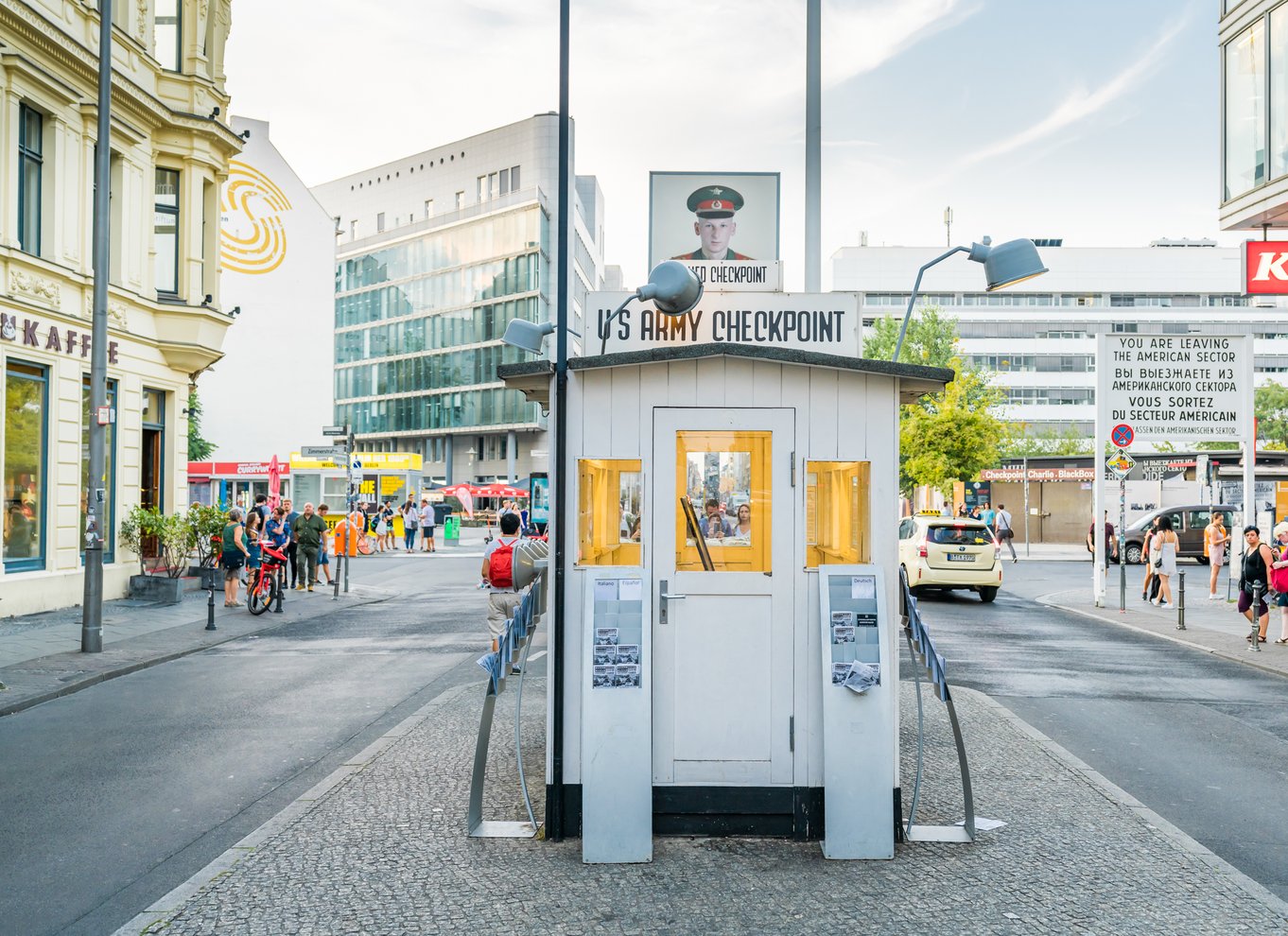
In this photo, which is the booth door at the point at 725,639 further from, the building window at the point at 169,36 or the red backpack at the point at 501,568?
the building window at the point at 169,36

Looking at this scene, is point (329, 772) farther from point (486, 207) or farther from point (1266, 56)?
point (486, 207)

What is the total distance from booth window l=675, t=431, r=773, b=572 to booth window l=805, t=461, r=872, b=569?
11.3 inches

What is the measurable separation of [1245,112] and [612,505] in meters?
19.1

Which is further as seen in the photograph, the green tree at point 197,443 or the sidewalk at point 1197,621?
the green tree at point 197,443

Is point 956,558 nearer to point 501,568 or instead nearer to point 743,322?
point 501,568

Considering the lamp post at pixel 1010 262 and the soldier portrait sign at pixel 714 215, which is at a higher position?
the soldier portrait sign at pixel 714 215

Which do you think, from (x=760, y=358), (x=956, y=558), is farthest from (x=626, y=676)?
(x=956, y=558)

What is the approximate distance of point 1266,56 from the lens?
1931cm

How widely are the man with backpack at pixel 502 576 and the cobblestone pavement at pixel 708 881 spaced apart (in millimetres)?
3334

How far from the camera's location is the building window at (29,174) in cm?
1709

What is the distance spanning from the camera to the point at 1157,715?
10.2 m

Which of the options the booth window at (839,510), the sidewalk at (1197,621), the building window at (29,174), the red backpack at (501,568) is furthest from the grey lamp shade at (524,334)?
the building window at (29,174)

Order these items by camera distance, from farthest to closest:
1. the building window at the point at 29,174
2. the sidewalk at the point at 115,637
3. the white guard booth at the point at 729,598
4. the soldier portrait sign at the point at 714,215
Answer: the building window at the point at 29,174 → the sidewalk at the point at 115,637 → the soldier portrait sign at the point at 714,215 → the white guard booth at the point at 729,598

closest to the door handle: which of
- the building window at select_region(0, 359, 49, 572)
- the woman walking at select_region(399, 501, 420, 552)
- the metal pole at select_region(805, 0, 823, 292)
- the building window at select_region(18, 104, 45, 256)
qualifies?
the metal pole at select_region(805, 0, 823, 292)
